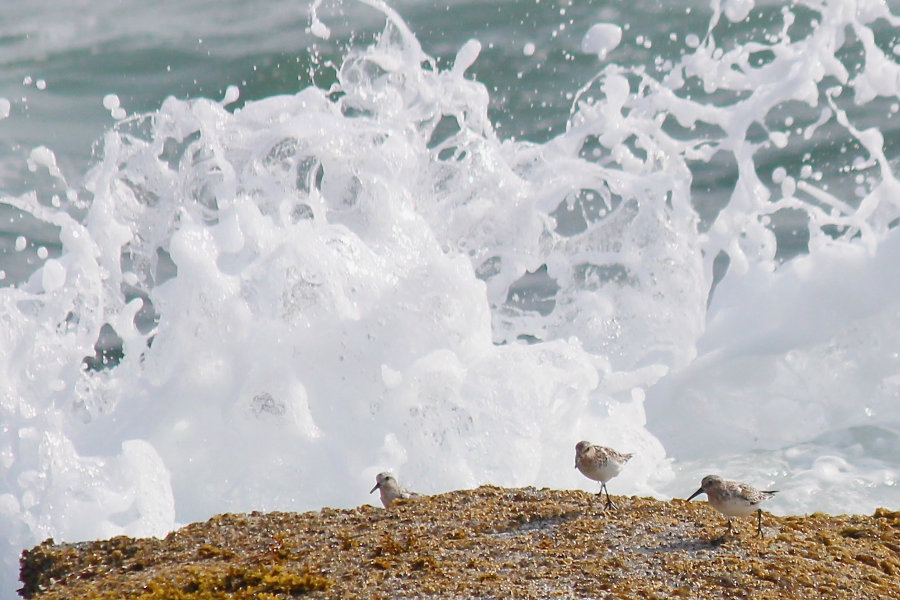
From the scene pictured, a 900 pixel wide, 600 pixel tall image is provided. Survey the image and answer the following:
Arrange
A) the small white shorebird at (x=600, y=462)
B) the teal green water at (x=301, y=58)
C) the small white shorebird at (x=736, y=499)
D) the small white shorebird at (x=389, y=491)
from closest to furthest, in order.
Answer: the small white shorebird at (x=736, y=499) < the small white shorebird at (x=600, y=462) < the small white shorebird at (x=389, y=491) < the teal green water at (x=301, y=58)

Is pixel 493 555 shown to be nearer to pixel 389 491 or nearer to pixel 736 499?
pixel 736 499

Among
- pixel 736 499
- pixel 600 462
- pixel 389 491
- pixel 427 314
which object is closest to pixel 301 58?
pixel 427 314

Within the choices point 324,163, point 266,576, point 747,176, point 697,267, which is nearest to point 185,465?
point 324,163

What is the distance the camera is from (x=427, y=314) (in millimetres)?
7848

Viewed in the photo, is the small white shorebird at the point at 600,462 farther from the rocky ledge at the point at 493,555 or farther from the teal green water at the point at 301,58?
the teal green water at the point at 301,58

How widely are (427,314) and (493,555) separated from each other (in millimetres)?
3973

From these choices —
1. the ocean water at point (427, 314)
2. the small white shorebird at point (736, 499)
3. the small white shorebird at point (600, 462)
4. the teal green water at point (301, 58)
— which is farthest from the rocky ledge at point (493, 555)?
the teal green water at point (301, 58)

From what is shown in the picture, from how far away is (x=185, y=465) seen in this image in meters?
7.34

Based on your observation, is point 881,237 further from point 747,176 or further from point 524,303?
point 524,303

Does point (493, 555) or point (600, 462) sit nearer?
point (493, 555)

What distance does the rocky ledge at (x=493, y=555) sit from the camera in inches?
146

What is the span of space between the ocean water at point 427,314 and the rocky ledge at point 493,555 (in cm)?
245

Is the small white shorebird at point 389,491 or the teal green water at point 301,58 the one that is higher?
the teal green water at point 301,58

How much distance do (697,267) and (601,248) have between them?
796 millimetres
